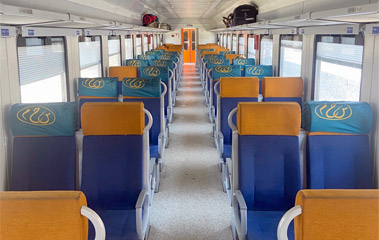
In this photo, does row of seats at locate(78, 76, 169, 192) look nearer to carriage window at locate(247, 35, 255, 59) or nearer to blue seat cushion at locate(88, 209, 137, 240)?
blue seat cushion at locate(88, 209, 137, 240)

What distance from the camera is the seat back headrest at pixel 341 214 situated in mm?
1336

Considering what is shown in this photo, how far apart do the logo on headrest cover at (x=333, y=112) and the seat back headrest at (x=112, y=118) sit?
52.0 inches

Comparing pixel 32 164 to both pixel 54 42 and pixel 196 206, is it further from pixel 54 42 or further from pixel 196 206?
pixel 54 42

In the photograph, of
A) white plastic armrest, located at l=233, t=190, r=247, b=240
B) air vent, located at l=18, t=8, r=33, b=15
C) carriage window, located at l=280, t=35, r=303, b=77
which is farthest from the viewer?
carriage window, located at l=280, t=35, r=303, b=77

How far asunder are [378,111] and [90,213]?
2374 mm

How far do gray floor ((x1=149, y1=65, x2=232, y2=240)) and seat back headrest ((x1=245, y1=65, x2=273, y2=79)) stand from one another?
126 centimetres

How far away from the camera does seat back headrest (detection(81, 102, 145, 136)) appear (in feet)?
9.00

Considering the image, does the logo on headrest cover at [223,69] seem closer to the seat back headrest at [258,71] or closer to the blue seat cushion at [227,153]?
the seat back headrest at [258,71]

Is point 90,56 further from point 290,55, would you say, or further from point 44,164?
point 44,164

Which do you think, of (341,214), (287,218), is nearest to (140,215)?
(287,218)

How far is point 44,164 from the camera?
279 centimetres

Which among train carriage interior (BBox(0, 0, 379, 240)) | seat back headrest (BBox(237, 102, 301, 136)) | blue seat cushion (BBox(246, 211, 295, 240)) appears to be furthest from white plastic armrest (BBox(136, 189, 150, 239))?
seat back headrest (BBox(237, 102, 301, 136))

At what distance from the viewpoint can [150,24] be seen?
13.4 metres

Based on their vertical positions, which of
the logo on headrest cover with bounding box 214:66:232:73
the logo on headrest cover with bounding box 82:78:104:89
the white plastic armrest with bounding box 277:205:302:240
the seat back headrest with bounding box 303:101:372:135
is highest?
the logo on headrest cover with bounding box 214:66:232:73
